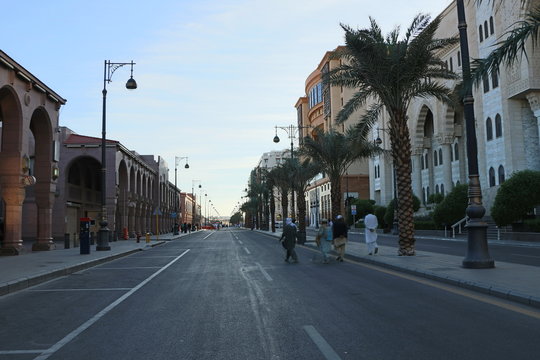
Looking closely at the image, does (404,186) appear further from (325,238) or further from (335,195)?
(335,195)

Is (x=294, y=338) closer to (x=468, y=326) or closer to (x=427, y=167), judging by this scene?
(x=468, y=326)

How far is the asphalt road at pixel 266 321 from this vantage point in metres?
5.75

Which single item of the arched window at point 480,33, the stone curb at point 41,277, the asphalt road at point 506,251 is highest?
the arched window at point 480,33

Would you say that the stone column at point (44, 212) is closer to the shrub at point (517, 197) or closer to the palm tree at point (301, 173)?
the palm tree at point (301, 173)

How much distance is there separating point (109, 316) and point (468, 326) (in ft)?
18.3

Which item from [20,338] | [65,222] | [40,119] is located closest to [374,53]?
[20,338]

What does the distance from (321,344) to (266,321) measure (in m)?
1.66

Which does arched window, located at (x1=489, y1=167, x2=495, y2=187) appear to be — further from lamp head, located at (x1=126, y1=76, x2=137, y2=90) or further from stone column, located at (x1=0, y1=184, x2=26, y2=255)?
stone column, located at (x1=0, y1=184, x2=26, y2=255)

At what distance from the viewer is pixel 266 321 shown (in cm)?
748

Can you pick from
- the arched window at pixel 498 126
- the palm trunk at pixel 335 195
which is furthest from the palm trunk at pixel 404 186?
the arched window at pixel 498 126

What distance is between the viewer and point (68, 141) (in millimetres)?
43031

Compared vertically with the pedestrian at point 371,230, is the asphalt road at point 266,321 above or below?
below

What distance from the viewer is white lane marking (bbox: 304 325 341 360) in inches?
214

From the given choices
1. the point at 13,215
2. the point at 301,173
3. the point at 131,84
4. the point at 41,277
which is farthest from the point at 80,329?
the point at 301,173
